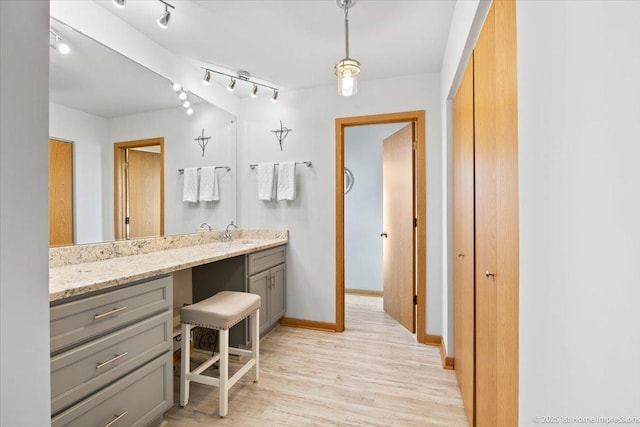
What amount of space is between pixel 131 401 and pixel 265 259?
145 centimetres

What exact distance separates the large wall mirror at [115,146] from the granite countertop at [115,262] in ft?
0.24

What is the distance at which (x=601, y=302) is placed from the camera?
448 mm

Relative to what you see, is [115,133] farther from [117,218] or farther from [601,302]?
[601,302]

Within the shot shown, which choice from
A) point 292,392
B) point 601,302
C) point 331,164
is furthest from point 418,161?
point 601,302

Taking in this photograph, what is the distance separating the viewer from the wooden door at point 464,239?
1535mm

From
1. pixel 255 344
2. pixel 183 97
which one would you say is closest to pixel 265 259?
pixel 255 344

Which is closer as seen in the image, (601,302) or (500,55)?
(601,302)

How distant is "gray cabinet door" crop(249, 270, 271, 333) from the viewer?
249 centimetres

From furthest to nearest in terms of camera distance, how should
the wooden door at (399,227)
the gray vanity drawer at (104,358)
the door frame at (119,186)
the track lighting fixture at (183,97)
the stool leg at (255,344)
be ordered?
the wooden door at (399,227) < the track lighting fixture at (183,97) < the stool leg at (255,344) < the door frame at (119,186) < the gray vanity drawer at (104,358)

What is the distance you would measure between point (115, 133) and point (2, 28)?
1.41 m

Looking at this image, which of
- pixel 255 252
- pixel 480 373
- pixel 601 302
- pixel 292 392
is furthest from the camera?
pixel 255 252

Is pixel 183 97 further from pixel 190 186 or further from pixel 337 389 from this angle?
pixel 337 389

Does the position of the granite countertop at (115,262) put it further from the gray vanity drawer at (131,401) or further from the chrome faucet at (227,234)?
the gray vanity drawer at (131,401)

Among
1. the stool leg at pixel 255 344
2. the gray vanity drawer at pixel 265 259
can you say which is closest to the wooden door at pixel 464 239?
the stool leg at pixel 255 344
